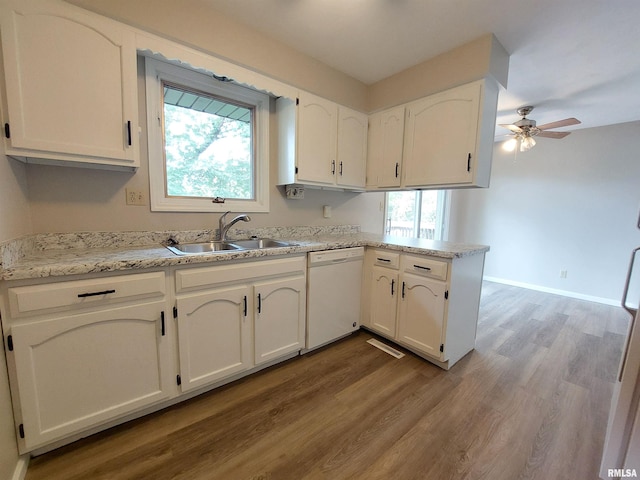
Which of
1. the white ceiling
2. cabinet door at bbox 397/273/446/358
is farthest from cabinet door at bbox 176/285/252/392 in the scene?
the white ceiling

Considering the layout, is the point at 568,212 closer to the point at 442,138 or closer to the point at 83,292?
the point at 442,138

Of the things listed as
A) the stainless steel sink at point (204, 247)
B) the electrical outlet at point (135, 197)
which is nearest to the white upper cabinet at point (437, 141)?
the stainless steel sink at point (204, 247)

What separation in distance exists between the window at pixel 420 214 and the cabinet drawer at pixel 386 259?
2.05 meters

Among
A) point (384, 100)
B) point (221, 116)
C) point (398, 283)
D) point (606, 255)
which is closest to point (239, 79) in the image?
point (221, 116)

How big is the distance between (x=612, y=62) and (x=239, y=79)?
2865mm

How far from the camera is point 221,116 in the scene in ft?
6.86

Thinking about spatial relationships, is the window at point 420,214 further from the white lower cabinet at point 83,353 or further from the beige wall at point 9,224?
the beige wall at point 9,224

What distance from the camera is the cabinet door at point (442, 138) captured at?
195cm

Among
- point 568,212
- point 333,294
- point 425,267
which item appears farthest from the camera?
point 568,212

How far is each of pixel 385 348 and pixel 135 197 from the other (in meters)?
2.19

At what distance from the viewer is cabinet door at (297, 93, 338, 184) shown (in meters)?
2.14

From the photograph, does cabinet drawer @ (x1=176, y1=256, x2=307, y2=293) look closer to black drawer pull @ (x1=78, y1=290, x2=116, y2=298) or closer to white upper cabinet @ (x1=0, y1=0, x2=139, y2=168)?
black drawer pull @ (x1=78, y1=290, x2=116, y2=298)

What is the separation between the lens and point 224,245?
1.96m
